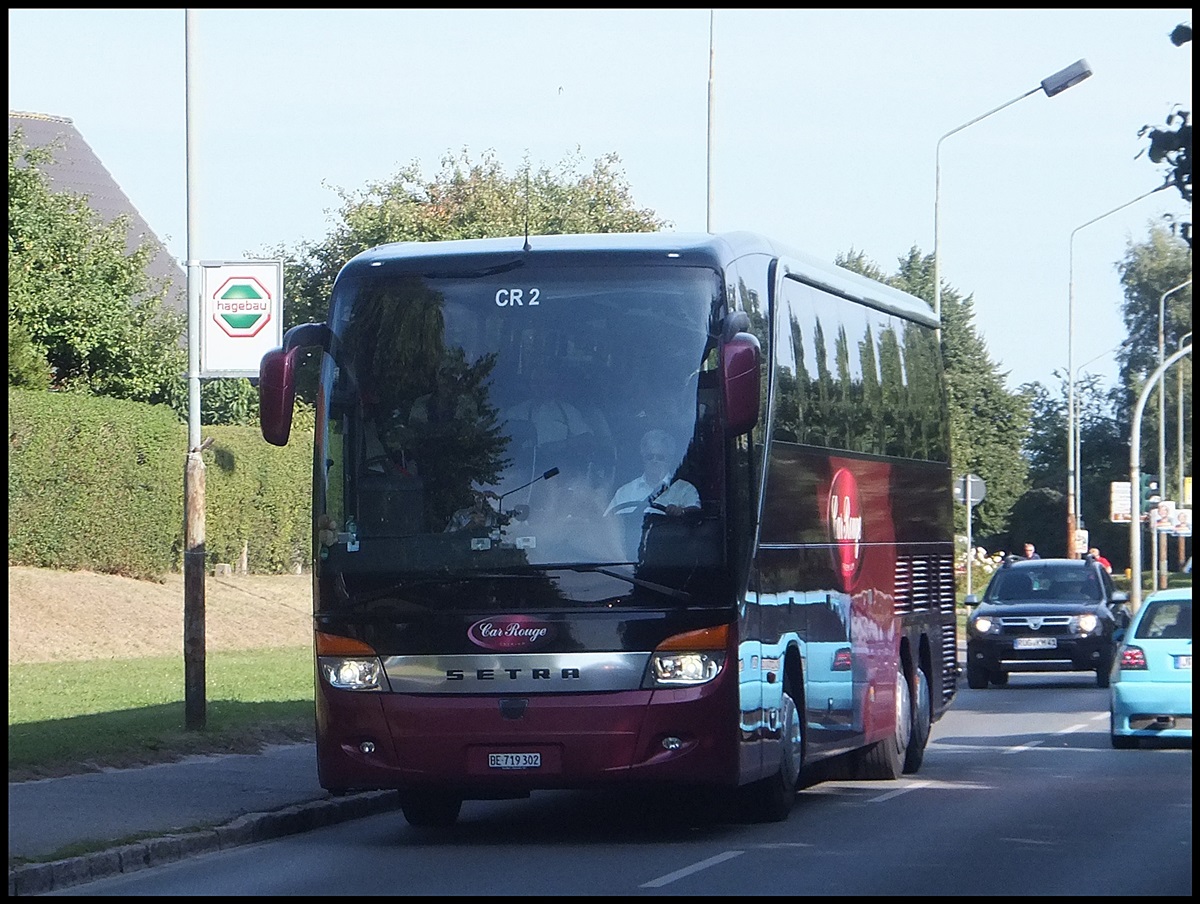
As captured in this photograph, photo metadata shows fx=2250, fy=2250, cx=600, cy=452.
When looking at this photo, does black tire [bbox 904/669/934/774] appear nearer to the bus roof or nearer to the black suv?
the bus roof

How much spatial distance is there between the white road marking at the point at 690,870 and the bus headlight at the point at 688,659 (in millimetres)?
974

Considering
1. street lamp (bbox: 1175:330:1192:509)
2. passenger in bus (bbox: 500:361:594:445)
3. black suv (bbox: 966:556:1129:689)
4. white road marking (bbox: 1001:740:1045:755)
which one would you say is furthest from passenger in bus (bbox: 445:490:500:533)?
street lamp (bbox: 1175:330:1192:509)

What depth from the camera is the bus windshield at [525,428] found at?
500 inches

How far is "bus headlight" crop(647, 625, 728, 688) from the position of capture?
41.4 feet

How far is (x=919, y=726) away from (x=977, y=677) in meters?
13.2

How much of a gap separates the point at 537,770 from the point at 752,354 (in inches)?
103

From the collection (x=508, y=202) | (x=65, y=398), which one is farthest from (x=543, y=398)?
(x=508, y=202)

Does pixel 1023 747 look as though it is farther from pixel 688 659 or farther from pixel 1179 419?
pixel 1179 419

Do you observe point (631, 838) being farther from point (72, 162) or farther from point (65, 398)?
point (72, 162)

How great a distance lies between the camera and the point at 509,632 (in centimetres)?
1268

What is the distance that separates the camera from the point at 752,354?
496 inches

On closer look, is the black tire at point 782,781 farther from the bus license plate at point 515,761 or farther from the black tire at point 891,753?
the black tire at point 891,753

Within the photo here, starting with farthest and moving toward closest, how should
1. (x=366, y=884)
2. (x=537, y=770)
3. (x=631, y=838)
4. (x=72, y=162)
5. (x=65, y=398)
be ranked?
(x=72, y=162)
(x=65, y=398)
(x=631, y=838)
(x=537, y=770)
(x=366, y=884)

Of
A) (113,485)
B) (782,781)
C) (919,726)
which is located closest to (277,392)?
(782,781)
